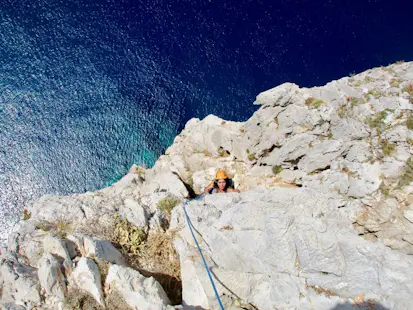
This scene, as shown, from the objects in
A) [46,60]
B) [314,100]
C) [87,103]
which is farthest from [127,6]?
[314,100]

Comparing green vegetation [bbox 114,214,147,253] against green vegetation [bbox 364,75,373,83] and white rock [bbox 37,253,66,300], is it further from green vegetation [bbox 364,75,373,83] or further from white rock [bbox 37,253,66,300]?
green vegetation [bbox 364,75,373,83]

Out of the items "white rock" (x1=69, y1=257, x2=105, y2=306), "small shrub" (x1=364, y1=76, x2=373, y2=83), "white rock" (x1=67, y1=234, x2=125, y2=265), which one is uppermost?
"small shrub" (x1=364, y1=76, x2=373, y2=83)

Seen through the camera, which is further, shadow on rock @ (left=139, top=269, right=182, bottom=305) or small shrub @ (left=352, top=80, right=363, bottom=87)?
small shrub @ (left=352, top=80, right=363, bottom=87)

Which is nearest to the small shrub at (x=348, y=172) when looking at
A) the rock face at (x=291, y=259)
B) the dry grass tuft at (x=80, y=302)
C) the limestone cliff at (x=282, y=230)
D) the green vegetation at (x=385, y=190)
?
the limestone cliff at (x=282, y=230)

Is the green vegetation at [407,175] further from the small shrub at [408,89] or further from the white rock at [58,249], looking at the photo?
the white rock at [58,249]

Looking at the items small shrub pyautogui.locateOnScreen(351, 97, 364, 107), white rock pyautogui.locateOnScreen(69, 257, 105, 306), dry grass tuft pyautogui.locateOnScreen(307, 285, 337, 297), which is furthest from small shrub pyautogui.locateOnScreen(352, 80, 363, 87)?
white rock pyautogui.locateOnScreen(69, 257, 105, 306)

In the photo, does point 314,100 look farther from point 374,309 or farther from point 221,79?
point 221,79
